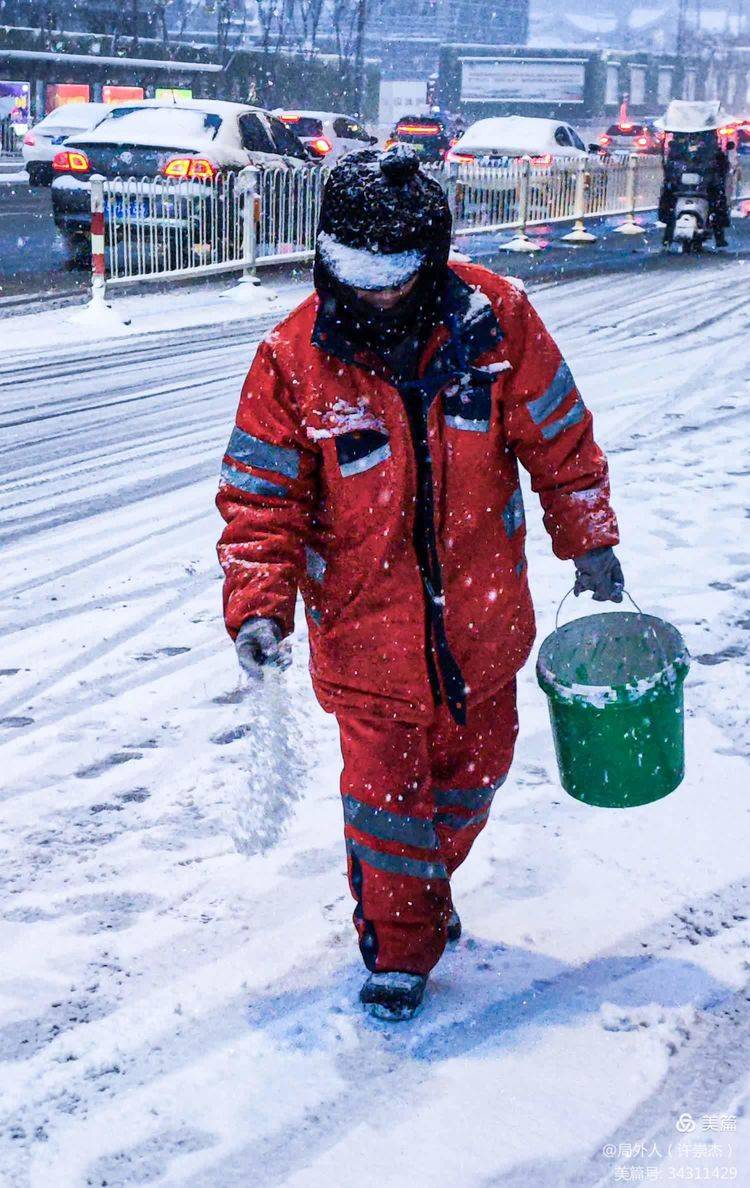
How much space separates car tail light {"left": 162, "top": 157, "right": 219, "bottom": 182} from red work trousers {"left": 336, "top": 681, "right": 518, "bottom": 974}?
12333mm

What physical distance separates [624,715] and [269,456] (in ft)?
2.91

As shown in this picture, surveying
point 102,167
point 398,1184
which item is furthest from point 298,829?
point 102,167

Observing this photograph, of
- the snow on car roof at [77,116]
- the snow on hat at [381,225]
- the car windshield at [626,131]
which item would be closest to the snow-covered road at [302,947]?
the snow on hat at [381,225]

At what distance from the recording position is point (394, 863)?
282 centimetres

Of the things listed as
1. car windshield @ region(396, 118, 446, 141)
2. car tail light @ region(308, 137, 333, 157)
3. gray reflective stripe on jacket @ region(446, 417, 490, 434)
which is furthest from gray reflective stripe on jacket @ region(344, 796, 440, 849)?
car windshield @ region(396, 118, 446, 141)

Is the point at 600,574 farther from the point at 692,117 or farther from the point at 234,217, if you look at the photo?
the point at 692,117

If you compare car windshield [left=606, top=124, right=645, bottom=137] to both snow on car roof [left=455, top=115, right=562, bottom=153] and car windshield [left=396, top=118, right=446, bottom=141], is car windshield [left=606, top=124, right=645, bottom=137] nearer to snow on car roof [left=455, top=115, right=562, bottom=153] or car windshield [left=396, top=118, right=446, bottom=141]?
car windshield [left=396, top=118, right=446, bottom=141]

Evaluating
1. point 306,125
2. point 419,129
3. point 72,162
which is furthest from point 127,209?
point 419,129

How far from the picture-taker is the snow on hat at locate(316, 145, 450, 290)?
8.41 ft

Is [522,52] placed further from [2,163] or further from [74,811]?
[74,811]

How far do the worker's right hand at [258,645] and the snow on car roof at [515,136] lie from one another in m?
21.0

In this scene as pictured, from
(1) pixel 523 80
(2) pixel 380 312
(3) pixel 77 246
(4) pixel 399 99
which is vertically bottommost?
(3) pixel 77 246

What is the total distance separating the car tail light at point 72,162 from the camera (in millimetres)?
14719

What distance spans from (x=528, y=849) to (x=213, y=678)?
1424 mm
